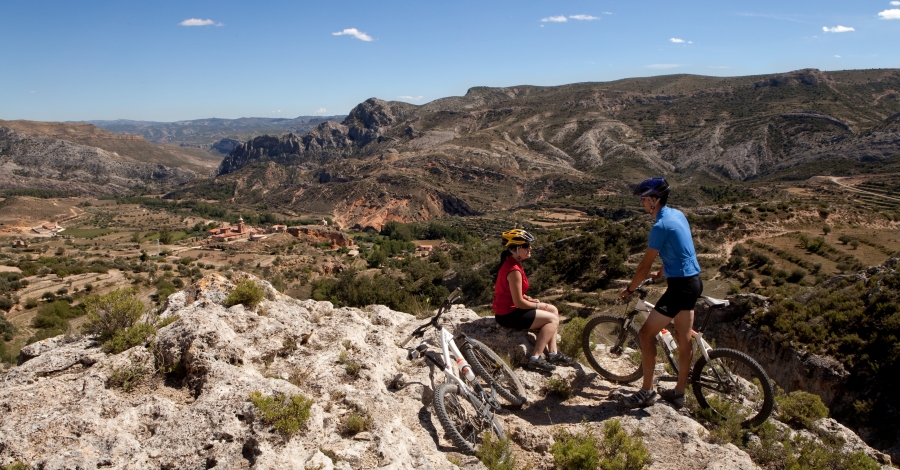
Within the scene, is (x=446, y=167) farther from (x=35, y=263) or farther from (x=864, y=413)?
(x=864, y=413)

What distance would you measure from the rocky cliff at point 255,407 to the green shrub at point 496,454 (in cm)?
11

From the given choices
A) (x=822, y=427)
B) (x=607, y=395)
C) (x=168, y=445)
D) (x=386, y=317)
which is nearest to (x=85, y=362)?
(x=168, y=445)

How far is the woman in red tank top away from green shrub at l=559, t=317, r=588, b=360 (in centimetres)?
40

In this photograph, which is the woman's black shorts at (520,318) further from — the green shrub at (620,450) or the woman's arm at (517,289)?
the green shrub at (620,450)

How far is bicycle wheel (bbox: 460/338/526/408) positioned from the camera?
4.95m

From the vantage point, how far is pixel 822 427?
5188 millimetres

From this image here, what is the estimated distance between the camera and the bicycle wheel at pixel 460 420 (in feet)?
13.7

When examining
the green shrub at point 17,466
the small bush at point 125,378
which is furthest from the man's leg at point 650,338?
the green shrub at point 17,466

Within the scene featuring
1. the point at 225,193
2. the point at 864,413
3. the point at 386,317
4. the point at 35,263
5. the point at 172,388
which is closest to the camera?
the point at 172,388

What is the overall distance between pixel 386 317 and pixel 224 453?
12.9 feet

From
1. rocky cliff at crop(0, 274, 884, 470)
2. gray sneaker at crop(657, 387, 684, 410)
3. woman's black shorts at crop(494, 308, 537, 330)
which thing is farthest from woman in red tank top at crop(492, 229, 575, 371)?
gray sneaker at crop(657, 387, 684, 410)

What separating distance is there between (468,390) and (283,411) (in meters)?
1.68

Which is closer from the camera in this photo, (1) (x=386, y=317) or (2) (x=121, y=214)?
(1) (x=386, y=317)

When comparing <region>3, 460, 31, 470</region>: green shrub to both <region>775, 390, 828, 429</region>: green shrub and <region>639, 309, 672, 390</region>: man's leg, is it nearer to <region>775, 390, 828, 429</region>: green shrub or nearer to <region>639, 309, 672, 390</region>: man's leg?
<region>639, 309, 672, 390</region>: man's leg
